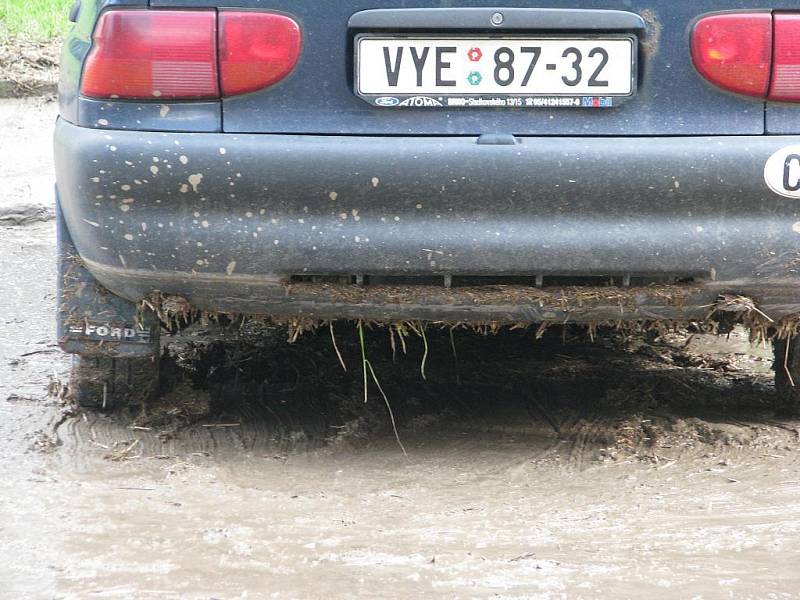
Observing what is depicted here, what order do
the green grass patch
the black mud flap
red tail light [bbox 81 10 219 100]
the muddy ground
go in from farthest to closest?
the green grass patch, the black mud flap, red tail light [bbox 81 10 219 100], the muddy ground

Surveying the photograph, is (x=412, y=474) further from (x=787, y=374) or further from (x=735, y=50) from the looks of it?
(x=735, y=50)

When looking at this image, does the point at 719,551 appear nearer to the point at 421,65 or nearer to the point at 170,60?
the point at 421,65

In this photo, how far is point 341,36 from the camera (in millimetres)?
2590

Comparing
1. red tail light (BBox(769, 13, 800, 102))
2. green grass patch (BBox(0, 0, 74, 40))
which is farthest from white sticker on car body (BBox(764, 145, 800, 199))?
green grass patch (BBox(0, 0, 74, 40))

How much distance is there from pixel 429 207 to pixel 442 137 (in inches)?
6.3

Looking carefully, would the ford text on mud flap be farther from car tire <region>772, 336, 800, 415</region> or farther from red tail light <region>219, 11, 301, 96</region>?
car tire <region>772, 336, 800, 415</region>

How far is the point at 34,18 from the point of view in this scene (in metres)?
8.42

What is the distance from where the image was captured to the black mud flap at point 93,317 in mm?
2994

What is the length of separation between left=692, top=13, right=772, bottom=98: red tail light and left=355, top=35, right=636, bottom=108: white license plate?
0.16m

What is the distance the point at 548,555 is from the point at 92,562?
3.02 feet

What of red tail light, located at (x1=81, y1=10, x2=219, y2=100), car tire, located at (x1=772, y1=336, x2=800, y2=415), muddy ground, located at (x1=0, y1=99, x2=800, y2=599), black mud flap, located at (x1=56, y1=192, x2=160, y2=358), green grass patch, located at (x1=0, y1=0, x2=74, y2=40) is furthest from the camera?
green grass patch, located at (x1=0, y1=0, x2=74, y2=40)

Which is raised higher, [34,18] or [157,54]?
[157,54]

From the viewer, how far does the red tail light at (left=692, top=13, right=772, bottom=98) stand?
2596 millimetres

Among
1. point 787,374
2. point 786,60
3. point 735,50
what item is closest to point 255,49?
point 735,50
